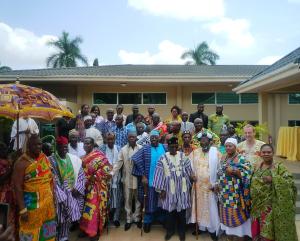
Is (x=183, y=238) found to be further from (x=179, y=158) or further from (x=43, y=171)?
(x=43, y=171)

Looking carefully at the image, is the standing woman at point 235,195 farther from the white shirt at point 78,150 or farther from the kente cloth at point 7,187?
the kente cloth at point 7,187

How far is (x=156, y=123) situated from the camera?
287 inches

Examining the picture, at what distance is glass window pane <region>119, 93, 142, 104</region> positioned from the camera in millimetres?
15867

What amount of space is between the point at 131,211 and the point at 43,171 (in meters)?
2.37

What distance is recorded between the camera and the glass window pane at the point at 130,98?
15867mm

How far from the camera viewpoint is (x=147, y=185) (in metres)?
5.76

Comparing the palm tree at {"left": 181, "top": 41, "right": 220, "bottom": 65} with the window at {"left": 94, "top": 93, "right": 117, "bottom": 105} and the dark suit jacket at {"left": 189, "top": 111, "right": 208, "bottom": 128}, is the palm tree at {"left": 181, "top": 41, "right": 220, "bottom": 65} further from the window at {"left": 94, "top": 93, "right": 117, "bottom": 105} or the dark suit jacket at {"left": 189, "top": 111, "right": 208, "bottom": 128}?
the dark suit jacket at {"left": 189, "top": 111, "right": 208, "bottom": 128}

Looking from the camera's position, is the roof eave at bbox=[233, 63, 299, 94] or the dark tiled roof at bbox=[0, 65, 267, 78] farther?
the dark tiled roof at bbox=[0, 65, 267, 78]

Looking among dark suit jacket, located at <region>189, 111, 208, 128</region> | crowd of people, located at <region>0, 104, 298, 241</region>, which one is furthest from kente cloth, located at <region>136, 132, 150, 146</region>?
dark suit jacket, located at <region>189, 111, 208, 128</region>

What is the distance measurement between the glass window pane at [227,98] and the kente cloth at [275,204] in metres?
11.8

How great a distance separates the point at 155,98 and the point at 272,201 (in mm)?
11898

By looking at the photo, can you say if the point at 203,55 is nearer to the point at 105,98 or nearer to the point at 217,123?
the point at 105,98

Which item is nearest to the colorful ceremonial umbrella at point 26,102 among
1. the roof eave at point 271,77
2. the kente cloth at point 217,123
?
the kente cloth at point 217,123

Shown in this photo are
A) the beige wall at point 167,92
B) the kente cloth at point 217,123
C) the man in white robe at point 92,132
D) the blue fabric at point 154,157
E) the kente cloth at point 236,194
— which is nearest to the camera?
the kente cloth at point 236,194
